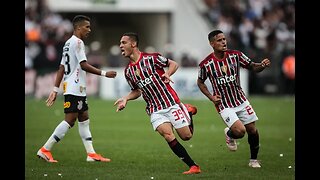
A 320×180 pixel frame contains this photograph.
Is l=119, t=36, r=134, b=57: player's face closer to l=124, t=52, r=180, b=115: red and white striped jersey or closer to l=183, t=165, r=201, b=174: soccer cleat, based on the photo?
l=124, t=52, r=180, b=115: red and white striped jersey

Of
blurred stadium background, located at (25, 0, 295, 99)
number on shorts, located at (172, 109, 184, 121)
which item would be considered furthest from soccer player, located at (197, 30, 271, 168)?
blurred stadium background, located at (25, 0, 295, 99)

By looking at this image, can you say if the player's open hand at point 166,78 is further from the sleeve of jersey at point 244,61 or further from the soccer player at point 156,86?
the sleeve of jersey at point 244,61

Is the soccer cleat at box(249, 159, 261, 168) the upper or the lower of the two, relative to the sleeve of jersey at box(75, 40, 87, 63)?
lower

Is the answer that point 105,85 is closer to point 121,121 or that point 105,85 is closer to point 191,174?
point 121,121

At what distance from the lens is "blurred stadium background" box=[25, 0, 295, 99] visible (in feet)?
101

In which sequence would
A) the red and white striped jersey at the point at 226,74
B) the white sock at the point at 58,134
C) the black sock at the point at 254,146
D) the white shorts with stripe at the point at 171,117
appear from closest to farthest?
the white shorts with stripe at the point at 171,117 < the red and white striped jersey at the point at 226,74 < the black sock at the point at 254,146 < the white sock at the point at 58,134

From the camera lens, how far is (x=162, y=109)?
12227mm

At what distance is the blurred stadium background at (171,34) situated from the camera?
101 feet

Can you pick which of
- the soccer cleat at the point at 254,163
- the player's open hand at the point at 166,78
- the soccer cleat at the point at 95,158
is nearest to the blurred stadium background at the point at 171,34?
the soccer cleat at the point at 95,158

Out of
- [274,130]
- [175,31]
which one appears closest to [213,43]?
[274,130]

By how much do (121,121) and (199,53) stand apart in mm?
13046

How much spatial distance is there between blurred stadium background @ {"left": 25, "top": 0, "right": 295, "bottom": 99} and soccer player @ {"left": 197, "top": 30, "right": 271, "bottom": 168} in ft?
55.8

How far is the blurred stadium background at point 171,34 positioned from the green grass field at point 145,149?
498cm
